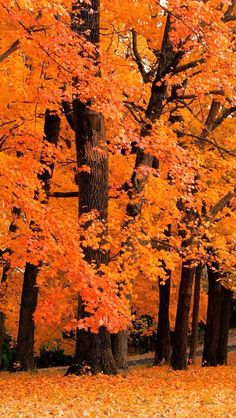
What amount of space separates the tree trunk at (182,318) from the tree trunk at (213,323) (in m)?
4.62

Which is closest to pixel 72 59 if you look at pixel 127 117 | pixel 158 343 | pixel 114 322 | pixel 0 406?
pixel 127 117

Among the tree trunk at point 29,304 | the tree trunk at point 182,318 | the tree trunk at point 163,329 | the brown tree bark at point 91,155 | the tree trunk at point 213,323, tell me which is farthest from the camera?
the tree trunk at point 213,323

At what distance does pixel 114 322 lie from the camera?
11.2 m

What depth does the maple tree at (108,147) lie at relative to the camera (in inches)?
446

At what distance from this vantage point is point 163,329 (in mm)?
24641

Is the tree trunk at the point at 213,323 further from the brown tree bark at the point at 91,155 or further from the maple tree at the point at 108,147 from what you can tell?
the brown tree bark at the point at 91,155

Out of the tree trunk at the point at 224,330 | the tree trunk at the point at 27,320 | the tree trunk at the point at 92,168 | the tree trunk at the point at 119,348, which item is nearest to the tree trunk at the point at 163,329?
the tree trunk at the point at 224,330

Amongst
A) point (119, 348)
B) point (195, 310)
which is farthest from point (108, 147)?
point (195, 310)

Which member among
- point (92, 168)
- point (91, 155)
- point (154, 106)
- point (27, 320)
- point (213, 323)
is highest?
point (154, 106)

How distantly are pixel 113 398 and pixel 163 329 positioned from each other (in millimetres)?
14632

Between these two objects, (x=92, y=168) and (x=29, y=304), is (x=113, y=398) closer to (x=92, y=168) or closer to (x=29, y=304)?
(x=92, y=168)

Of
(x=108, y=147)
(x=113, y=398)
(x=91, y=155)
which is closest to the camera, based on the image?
(x=113, y=398)

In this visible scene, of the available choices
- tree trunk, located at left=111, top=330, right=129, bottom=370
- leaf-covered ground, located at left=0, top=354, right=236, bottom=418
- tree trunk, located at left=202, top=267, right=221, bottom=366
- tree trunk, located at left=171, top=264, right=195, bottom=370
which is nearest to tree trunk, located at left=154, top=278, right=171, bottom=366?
tree trunk, located at left=202, top=267, right=221, bottom=366

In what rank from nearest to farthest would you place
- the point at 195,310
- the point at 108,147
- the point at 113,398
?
1. the point at 113,398
2. the point at 108,147
3. the point at 195,310
